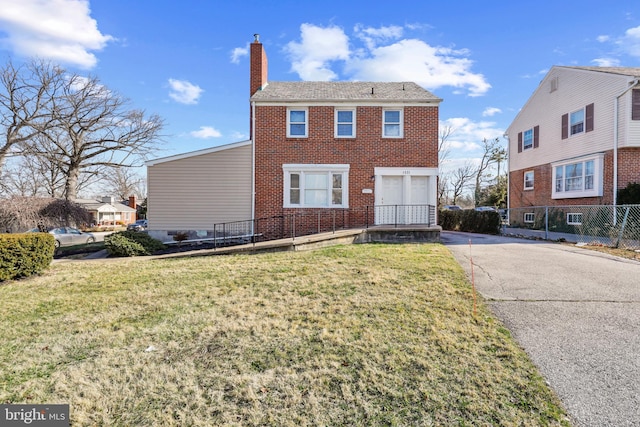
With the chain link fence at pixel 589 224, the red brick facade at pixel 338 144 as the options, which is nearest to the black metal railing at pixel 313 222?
the red brick facade at pixel 338 144

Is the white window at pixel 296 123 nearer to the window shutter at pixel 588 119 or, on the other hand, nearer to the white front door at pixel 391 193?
the white front door at pixel 391 193

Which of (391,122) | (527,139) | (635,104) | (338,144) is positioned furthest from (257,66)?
(527,139)

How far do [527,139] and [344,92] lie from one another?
1342 cm

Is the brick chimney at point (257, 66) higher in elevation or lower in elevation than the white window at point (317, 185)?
higher

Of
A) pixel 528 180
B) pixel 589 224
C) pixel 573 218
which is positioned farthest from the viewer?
pixel 528 180

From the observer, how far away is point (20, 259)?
8.26 metres

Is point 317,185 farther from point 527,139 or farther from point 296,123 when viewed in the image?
point 527,139

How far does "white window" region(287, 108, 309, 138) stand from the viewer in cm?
1395

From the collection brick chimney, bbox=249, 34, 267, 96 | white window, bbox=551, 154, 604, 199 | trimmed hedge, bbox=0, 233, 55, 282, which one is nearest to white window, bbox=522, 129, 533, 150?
white window, bbox=551, 154, 604, 199

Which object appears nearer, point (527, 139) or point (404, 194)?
point (404, 194)

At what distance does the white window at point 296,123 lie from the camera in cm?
1395

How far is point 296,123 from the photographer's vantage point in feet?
45.9

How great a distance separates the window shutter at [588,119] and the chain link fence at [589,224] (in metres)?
4.00

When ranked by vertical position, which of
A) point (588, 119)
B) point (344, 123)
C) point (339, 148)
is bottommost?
point (339, 148)
